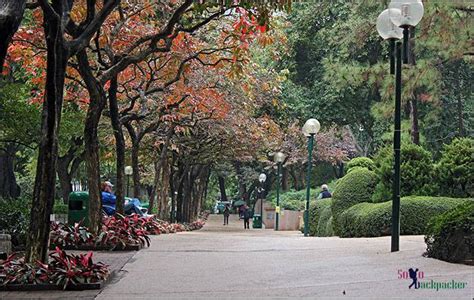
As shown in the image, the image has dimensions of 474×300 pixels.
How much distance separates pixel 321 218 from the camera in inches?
861

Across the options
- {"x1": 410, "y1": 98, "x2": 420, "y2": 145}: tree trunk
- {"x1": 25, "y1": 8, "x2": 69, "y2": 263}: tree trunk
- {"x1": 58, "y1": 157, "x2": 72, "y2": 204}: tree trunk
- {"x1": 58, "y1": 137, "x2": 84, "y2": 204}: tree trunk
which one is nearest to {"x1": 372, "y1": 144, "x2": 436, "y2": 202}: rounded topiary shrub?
{"x1": 410, "y1": 98, "x2": 420, "y2": 145}: tree trunk

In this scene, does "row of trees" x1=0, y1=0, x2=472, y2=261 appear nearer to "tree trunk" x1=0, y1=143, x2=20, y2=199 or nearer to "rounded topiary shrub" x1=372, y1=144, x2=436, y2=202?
"tree trunk" x1=0, y1=143, x2=20, y2=199

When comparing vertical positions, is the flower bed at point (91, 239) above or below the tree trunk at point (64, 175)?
below

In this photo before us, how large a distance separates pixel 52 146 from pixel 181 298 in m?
2.70

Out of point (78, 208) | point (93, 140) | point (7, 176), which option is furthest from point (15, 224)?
point (7, 176)

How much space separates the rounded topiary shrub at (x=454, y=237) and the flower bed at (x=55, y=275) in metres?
4.26

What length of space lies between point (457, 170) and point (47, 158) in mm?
A: 10496

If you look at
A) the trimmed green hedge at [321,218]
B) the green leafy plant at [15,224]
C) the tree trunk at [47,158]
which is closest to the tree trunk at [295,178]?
the trimmed green hedge at [321,218]

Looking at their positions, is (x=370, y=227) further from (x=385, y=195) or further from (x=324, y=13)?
(x=324, y=13)

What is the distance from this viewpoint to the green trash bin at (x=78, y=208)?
1509cm

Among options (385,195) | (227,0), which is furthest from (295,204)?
(227,0)

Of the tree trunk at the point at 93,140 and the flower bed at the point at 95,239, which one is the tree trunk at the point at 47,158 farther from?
the flower bed at the point at 95,239

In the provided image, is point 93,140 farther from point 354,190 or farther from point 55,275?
point 354,190

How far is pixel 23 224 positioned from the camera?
44.0 feet
